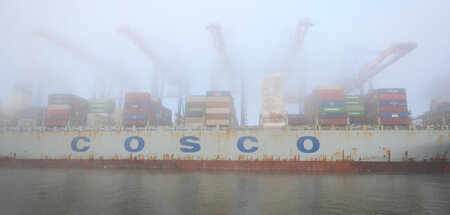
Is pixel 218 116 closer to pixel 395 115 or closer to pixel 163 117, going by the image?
pixel 163 117

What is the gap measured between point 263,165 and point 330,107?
1502 cm

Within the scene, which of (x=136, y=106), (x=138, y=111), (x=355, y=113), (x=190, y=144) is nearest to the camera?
(x=190, y=144)

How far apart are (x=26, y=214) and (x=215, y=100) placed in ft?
103

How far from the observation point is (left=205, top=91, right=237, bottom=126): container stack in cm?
3869

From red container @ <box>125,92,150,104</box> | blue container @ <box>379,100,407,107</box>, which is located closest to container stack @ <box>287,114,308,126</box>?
blue container @ <box>379,100,407,107</box>

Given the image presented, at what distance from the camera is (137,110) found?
1558 inches

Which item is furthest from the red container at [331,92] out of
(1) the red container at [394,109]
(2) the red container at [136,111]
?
(2) the red container at [136,111]

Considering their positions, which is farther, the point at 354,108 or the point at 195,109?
the point at 195,109

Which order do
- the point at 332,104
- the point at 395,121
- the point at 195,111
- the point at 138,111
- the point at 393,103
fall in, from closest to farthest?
the point at 395,121 → the point at 393,103 → the point at 332,104 → the point at 138,111 → the point at 195,111

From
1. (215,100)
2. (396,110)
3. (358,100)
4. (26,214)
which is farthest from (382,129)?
(26,214)

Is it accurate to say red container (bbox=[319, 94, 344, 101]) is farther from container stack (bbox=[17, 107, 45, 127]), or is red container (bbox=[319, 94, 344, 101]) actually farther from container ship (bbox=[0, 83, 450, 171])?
container stack (bbox=[17, 107, 45, 127])

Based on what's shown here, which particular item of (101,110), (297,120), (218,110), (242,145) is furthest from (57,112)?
(297,120)

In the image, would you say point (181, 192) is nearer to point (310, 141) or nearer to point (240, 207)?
point (240, 207)

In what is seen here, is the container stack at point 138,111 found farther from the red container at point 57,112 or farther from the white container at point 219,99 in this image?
the white container at point 219,99
